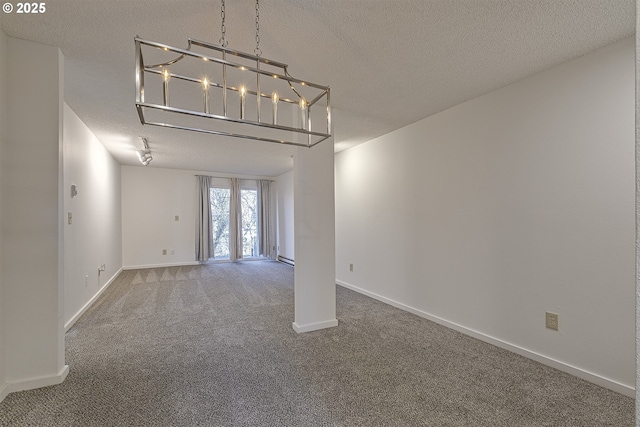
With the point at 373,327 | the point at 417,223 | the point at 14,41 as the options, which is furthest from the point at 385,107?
the point at 14,41

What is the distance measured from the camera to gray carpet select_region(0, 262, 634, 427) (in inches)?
62.9

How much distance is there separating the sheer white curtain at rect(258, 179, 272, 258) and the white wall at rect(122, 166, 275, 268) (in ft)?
4.25

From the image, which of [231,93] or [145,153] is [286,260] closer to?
[145,153]

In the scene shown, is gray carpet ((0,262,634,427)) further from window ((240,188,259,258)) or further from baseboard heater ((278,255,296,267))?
window ((240,188,259,258))

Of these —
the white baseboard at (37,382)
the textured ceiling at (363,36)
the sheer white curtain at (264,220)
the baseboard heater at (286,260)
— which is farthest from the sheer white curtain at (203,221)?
the white baseboard at (37,382)

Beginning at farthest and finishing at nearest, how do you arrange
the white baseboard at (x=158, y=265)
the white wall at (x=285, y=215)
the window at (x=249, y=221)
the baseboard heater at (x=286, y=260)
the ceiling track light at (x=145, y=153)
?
1. the window at (x=249, y=221)
2. the white wall at (x=285, y=215)
3. the baseboard heater at (x=286, y=260)
4. the white baseboard at (x=158, y=265)
5. the ceiling track light at (x=145, y=153)

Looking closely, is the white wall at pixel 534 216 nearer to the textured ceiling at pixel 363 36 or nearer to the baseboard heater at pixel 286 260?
the textured ceiling at pixel 363 36

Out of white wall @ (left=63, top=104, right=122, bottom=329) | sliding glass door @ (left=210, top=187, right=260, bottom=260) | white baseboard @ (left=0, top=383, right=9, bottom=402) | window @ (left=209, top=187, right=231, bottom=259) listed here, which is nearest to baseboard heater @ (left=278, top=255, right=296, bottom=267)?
sliding glass door @ (left=210, top=187, right=260, bottom=260)

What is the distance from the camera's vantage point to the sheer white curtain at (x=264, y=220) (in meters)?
7.36

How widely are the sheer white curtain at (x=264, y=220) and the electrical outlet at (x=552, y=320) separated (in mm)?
6103

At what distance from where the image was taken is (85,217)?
11.2ft

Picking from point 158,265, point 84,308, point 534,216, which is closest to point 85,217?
point 84,308

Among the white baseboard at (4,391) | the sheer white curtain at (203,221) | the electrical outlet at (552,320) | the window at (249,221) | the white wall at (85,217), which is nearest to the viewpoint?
the white baseboard at (4,391)

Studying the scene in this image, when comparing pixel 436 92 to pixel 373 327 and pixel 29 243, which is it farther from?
pixel 29 243
